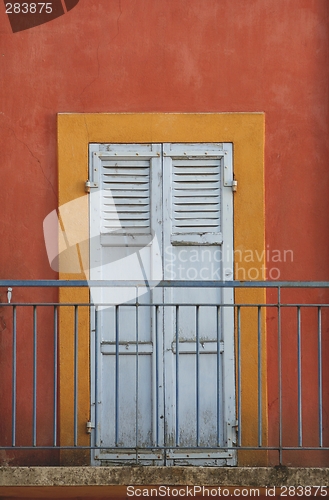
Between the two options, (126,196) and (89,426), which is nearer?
(89,426)

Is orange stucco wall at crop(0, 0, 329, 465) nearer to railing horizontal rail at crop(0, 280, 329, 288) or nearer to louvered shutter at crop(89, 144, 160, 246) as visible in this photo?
louvered shutter at crop(89, 144, 160, 246)

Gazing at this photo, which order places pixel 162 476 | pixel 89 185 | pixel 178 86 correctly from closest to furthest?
pixel 162 476
pixel 89 185
pixel 178 86

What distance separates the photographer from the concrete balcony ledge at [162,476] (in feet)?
17.3

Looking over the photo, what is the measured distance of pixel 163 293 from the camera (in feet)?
20.3

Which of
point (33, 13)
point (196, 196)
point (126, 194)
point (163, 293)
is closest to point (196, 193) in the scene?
point (196, 196)

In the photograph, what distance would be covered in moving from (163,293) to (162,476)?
1.44 m

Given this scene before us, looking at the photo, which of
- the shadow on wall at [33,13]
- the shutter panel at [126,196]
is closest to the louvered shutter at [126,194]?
the shutter panel at [126,196]

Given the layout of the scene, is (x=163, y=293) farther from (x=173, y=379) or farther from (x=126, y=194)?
(x=126, y=194)

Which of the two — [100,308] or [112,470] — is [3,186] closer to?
[100,308]

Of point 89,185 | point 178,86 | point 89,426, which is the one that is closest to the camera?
point 89,426

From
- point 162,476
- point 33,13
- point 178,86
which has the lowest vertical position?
point 162,476

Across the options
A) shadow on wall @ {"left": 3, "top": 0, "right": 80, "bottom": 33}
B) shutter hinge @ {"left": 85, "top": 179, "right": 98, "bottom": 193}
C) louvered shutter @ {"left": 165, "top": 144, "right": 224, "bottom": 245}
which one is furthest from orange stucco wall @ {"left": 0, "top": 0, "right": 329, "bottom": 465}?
louvered shutter @ {"left": 165, "top": 144, "right": 224, "bottom": 245}

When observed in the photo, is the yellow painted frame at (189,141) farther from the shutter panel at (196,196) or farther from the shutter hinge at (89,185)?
the shutter panel at (196,196)

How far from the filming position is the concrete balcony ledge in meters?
5.27
